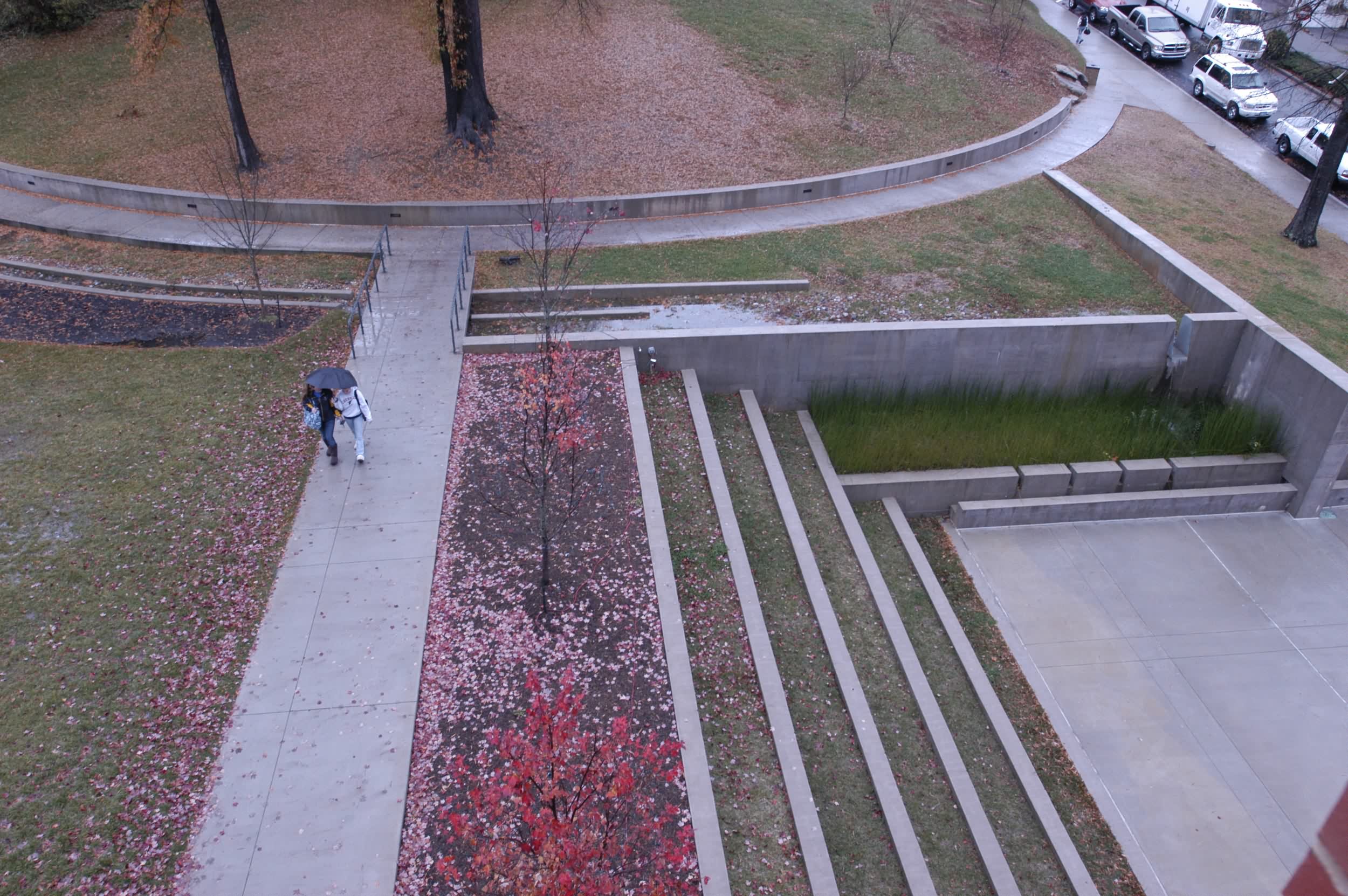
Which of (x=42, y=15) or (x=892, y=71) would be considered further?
(x=892, y=71)

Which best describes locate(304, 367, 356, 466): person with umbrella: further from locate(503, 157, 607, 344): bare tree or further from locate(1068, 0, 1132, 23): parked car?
locate(1068, 0, 1132, 23): parked car

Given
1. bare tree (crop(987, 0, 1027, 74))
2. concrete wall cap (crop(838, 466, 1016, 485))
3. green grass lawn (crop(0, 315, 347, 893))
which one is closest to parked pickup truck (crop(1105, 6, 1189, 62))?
bare tree (crop(987, 0, 1027, 74))

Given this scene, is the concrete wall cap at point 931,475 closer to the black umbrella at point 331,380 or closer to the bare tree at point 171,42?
the black umbrella at point 331,380

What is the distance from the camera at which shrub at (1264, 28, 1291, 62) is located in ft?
85.1

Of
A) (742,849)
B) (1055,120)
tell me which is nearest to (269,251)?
(742,849)

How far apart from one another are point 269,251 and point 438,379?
609 cm

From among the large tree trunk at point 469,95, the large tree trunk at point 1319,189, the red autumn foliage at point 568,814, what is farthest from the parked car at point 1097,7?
the red autumn foliage at point 568,814

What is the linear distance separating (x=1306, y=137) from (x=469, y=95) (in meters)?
22.3

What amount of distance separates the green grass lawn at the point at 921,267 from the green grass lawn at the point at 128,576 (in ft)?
18.2

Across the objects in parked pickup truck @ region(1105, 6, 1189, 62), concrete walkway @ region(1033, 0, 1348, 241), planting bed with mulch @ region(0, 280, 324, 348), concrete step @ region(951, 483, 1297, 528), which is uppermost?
parked pickup truck @ region(1105, 6, 1189, 62)

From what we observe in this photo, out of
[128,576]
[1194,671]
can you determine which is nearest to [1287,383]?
[1194,671]

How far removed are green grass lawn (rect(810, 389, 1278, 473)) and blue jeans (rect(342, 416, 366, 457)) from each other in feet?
22.9

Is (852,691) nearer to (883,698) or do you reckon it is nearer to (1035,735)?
(883,698)

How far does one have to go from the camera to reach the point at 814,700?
32.9 feet
